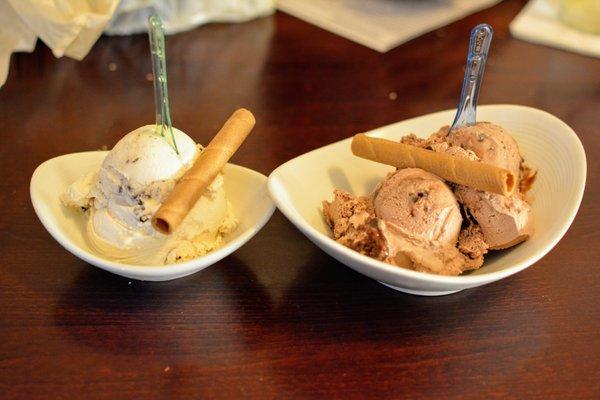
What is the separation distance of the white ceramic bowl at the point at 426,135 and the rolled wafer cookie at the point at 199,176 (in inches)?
2.6

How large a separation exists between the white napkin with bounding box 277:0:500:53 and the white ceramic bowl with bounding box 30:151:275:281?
68 cm

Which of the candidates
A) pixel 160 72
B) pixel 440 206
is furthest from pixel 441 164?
pixel 160 72

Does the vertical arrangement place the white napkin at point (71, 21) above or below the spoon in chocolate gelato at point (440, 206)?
below

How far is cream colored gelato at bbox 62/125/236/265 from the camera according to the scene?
2.42ft

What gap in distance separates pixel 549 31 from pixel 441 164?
2.95 feet

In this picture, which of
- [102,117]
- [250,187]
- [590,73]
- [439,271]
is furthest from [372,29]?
[439,271]

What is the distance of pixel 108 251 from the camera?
75 centimetres

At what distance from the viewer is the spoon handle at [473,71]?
796mm

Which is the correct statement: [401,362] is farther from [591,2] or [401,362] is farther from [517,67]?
[591,2]

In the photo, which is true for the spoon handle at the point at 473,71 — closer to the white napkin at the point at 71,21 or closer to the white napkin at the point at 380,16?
the white napkin at the point at 380,16

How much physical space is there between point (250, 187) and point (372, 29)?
0.76 m

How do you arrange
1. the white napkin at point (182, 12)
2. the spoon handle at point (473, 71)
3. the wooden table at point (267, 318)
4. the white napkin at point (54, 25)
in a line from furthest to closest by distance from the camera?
the white napkin at point (182, 12), the white napkin at point (54, 25), the spoon handle at point (473, 71), the wooden table at point (267, 318)

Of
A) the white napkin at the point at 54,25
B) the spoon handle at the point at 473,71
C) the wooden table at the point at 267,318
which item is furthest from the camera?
the white napkin at the point at 54,25

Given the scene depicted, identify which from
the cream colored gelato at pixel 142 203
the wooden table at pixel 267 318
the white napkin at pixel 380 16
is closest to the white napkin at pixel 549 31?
the white napkin at pixel 380 16
